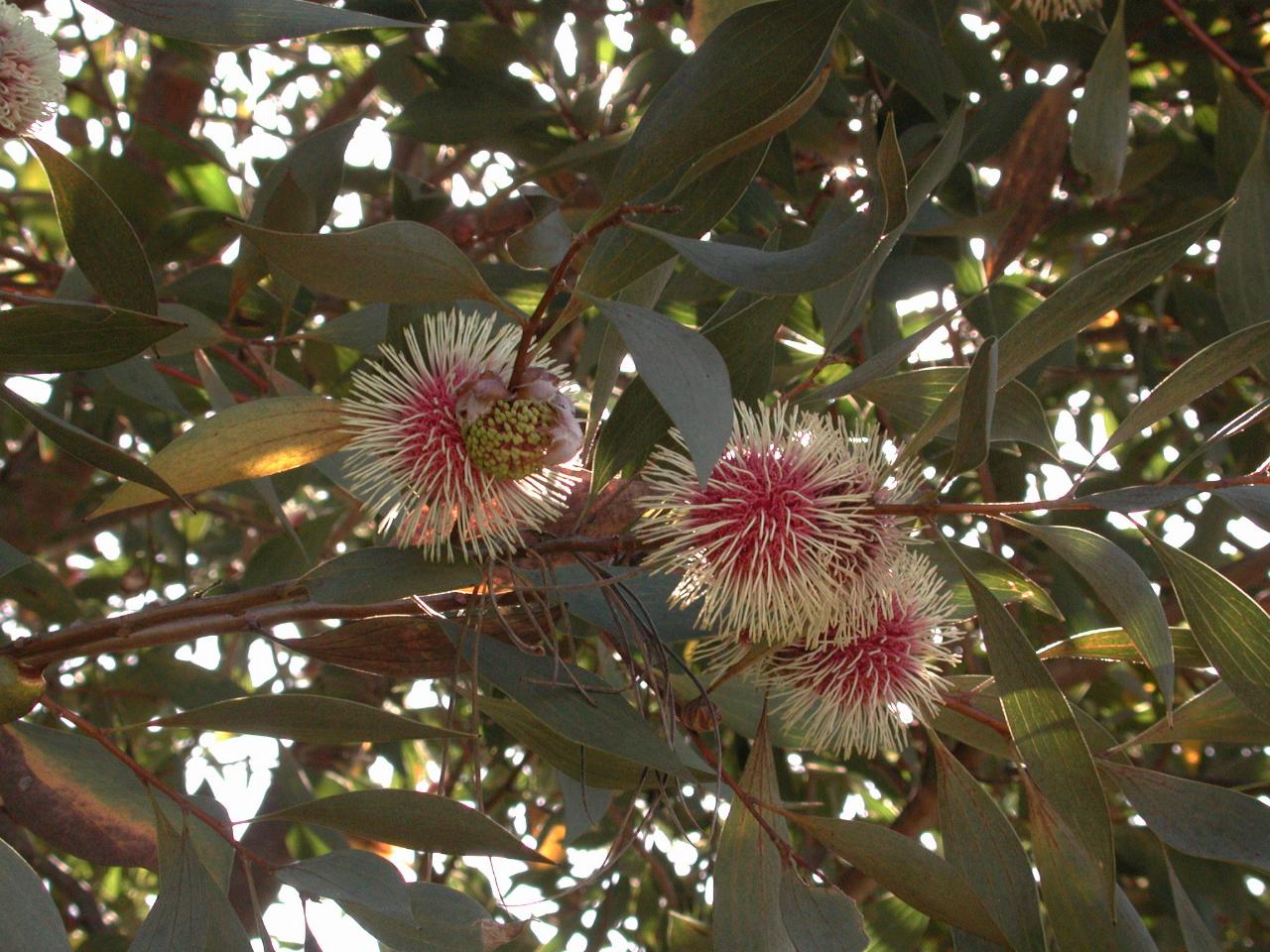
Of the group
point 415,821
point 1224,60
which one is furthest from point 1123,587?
point 1224,60

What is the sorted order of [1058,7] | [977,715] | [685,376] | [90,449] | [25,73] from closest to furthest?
1. [685,376]
2. [90,449]
3. [977,715]
4. [25,73]
5. [1058,7]

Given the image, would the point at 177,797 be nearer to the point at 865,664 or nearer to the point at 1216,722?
the point at 865,664

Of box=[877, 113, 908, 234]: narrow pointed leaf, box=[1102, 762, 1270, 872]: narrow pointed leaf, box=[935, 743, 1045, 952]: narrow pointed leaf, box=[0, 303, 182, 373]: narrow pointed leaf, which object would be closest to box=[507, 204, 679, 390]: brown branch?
box=[877, 113, 908, 234]: narrow pointed leaf

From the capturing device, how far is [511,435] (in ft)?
2.93

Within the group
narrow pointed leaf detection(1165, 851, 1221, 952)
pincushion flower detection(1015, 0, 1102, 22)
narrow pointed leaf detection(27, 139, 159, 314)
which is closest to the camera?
narrow pointed leaf detection(27, 139, 159, 314)

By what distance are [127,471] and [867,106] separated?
1058mm

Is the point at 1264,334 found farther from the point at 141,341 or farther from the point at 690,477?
the point at 141,341

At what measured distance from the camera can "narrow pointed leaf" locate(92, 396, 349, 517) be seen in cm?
92

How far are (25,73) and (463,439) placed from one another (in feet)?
2.74

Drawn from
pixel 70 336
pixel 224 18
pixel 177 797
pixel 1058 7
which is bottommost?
pixel 177 797

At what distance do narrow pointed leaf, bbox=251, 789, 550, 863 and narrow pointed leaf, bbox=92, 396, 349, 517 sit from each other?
0.92 feet

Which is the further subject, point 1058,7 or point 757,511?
point 1058,7

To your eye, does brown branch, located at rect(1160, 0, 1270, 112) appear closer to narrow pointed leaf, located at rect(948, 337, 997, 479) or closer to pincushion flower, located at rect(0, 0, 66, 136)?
narrow pointed leaf, located at rect(948, 337, 997, 479)

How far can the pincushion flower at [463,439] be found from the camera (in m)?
0.90
